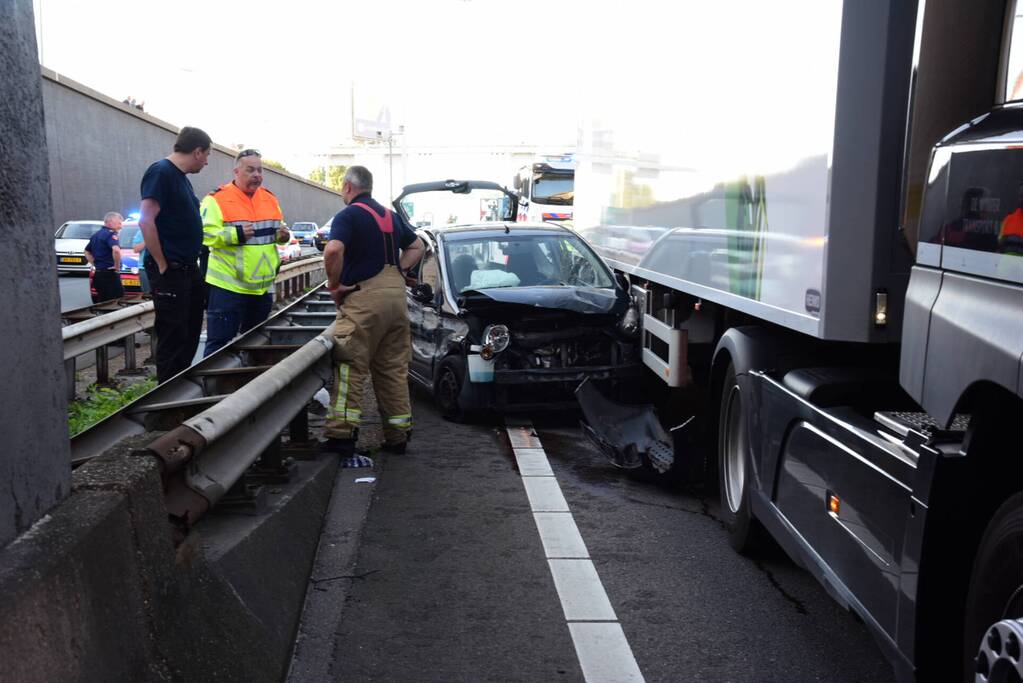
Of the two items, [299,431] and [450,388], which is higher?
[299,431]

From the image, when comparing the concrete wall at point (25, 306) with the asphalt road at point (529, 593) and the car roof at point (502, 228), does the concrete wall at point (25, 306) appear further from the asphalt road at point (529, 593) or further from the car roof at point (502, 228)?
the car roof at point (502, 228)

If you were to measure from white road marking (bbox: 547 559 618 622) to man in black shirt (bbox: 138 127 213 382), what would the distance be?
397 centimetres

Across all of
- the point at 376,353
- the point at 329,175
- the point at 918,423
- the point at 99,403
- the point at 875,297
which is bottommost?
the point at 329,175

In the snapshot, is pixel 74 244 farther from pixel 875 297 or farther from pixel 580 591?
pixel 875 297

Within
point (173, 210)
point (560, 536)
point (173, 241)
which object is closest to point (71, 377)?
point (173, 241)

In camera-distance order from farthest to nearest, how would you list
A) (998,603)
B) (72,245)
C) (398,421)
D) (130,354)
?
(72,245) → (130,354) → (398,421) → (998,603)

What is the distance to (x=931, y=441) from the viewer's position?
325cm

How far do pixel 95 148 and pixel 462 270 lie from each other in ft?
99.3

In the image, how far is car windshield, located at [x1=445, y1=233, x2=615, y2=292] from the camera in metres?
10.5

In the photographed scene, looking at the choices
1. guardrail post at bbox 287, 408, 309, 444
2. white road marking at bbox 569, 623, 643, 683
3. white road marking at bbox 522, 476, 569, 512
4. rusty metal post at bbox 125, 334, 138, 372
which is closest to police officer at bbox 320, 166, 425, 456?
guardrail post at bbox 287, 408, 309, 444

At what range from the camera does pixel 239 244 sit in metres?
9.48

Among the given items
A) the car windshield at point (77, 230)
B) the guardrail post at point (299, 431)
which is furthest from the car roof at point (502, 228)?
the car windshield at point (77, 230)

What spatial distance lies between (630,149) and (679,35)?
6.99 feet

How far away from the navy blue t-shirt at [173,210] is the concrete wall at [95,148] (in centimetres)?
2172
